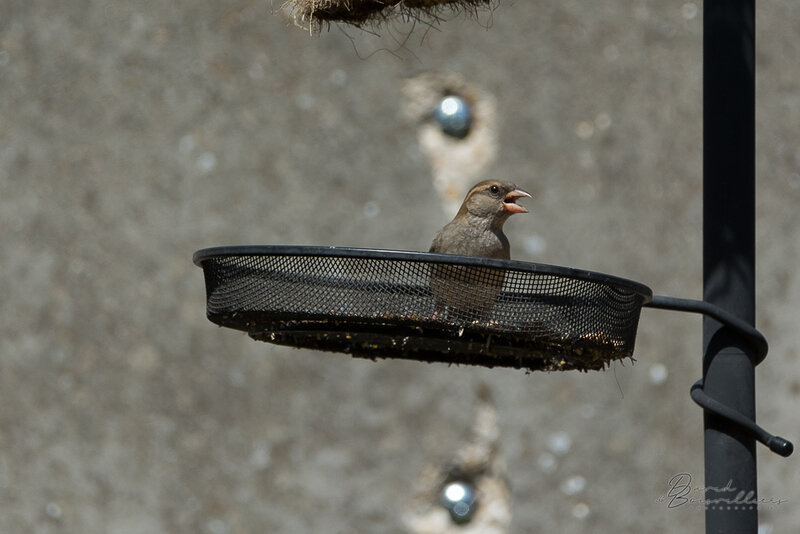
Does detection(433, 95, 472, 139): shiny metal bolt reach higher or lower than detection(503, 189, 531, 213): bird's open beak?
higher

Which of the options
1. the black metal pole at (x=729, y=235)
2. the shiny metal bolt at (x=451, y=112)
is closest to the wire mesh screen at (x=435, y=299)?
the black metal pole at (x=729, y=235)

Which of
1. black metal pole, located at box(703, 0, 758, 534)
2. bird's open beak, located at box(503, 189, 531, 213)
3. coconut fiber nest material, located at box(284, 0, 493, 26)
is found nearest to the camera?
black metal pole, located at box(703, 0, 758, 534)

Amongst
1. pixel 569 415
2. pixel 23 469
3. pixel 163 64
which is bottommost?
pixel 23 469

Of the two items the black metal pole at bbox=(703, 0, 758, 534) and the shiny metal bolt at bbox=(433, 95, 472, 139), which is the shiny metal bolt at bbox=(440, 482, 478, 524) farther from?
the black metal pole at bbox=(703, 0, 758, 534)

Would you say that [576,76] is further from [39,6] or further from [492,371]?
[39,6]

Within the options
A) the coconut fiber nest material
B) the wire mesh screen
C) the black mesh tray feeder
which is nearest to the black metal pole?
the black mesh tray feeder

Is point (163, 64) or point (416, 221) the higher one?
point (163, 64)

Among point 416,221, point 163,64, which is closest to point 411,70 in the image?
point 416,221

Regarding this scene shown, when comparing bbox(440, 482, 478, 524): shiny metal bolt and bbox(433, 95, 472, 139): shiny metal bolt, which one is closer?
bbox(440, 482, 478, 524): shiny metal bolt
